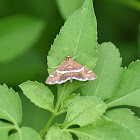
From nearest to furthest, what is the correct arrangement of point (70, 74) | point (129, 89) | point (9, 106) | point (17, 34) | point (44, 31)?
point (9, 106)
point (129, 89)
point (70, 74)
point (17, 34)
point (44, 31)

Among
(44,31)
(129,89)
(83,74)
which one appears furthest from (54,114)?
(44,31)

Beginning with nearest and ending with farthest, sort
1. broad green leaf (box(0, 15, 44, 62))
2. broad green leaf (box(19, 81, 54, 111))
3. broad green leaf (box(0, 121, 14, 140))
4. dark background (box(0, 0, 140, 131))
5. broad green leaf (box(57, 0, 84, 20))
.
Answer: broad green leaf (box(0, 121, 14, 140))
broad green leaf (box(19, 81, 54, 111))
broad green leaf (box(57, 0, 84, 20))
broad green leaf (box(0, 15, 44, 62))
dark background (box(0, 0, 140, 131))

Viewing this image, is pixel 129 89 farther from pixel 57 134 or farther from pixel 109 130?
pixel 57 134

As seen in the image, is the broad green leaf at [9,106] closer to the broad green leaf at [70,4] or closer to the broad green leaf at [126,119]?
the broad green leaf at [126,119]

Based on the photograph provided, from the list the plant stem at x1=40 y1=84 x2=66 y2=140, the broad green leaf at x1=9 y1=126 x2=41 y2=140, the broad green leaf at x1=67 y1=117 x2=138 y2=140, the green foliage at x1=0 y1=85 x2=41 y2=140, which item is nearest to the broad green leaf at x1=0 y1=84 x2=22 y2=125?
the green foliage at x1=0 y1=85 x2=41 y2=140

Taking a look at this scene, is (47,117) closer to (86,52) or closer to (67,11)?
(67,11)

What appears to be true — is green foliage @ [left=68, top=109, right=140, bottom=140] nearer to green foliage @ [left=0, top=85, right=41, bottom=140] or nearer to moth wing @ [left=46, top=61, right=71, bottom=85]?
green foliage @ [left=0, top=85, right=41, bottom=140]
